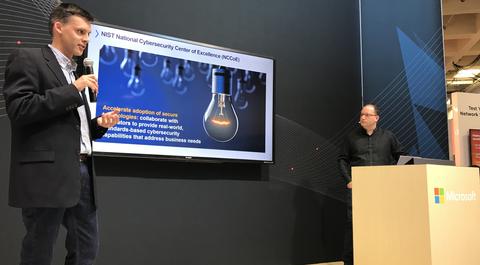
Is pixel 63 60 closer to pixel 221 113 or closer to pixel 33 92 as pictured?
pixel 33 92

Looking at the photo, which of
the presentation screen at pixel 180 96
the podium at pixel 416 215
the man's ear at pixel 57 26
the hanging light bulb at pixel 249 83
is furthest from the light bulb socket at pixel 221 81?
the man's ear at pixel 57 26

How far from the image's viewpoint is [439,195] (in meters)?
2.68

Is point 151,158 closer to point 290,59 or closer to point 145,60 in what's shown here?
point 145,60

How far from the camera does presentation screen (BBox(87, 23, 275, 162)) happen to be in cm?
317

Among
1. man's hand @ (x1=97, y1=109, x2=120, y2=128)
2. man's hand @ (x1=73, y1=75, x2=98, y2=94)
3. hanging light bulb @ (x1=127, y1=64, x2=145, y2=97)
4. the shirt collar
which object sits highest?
hanging light bulb @ (x1=127, y1=64, x2=145, y2=97)

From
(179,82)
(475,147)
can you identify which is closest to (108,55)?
(179,82)

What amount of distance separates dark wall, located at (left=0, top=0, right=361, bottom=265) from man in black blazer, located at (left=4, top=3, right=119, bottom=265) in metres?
1.30

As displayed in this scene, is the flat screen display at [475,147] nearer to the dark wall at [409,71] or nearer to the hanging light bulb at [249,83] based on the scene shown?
the dark wall at [409,71]

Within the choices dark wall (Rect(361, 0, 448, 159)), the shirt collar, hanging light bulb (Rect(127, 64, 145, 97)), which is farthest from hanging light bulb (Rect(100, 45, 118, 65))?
dark wall (Rect(361, 0, 448, 159))

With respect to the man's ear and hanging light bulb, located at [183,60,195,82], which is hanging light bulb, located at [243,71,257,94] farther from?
the man's ear

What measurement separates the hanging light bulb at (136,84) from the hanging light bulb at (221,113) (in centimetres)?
57

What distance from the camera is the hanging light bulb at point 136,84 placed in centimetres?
327

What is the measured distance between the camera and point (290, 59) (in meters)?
4.36

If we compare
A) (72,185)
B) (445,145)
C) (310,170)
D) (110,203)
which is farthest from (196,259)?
(445,145)
